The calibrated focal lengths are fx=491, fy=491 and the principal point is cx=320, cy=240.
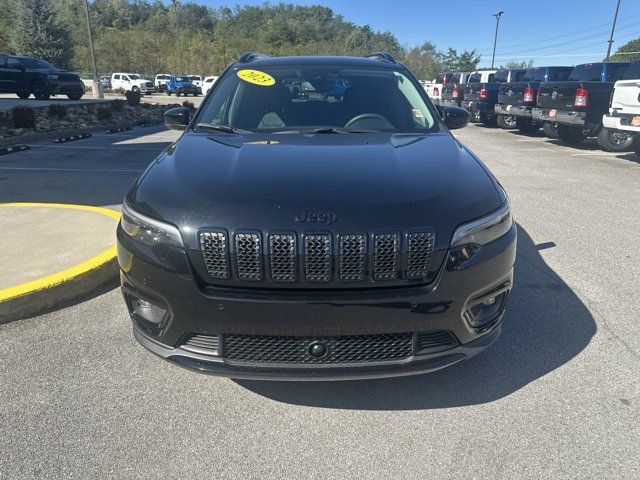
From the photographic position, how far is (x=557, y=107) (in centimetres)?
1220

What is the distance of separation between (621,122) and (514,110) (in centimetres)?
625

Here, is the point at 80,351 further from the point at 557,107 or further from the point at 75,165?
the point at 557,107

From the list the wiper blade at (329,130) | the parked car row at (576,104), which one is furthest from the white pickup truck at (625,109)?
the wiper blade at (329,130)

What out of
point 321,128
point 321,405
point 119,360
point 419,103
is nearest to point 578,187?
point 419,103

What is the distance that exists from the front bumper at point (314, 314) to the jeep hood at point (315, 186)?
0.21 meters

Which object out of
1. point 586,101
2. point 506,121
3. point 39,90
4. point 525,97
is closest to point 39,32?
point 39,90

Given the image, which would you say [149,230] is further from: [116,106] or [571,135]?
[116,106]

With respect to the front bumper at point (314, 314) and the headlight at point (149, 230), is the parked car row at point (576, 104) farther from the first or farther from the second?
the headlight at point (149, 230)

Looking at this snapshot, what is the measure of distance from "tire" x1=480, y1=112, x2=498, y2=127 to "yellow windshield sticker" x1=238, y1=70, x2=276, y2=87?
55.2 ft

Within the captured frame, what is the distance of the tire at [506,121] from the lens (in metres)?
17.1

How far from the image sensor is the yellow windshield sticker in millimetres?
3811

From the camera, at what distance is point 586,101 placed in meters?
11.2

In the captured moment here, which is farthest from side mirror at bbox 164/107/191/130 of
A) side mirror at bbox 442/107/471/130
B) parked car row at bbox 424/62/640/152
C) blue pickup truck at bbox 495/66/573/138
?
blue pickup truck at bbox 495/66/573/138

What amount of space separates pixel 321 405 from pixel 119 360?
1.24 meters
